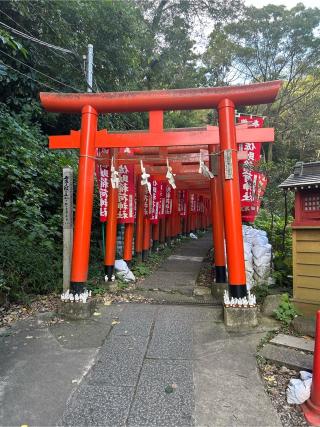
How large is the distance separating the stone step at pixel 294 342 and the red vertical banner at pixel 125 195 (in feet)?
14.9

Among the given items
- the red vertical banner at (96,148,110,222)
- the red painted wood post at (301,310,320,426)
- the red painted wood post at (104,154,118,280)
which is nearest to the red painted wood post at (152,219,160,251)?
the red vertical banner at (96,148,110,222)

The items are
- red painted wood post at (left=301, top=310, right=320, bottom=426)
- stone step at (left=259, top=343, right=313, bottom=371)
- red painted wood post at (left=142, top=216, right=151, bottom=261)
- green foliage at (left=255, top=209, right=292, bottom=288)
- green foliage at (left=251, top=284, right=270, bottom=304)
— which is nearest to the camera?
red painted wood post at (left=301, top=310, right=320, bottom=426)

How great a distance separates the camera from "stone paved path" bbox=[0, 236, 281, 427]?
3170 mm

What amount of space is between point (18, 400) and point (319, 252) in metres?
4.83

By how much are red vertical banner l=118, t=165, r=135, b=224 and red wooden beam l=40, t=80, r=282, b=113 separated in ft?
7.57

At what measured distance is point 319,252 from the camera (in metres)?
5.52

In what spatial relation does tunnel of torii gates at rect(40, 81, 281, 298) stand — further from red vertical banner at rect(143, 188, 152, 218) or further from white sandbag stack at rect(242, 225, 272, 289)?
red vertical banner at rect(143, 188, 152, 218)

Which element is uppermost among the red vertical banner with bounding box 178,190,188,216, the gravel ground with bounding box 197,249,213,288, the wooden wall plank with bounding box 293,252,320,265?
the red vertical banner with bounding box 178,190,188,216

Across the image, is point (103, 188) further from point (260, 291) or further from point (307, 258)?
point (307, 258)

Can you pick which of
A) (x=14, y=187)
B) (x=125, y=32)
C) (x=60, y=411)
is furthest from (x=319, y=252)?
(x=125, y=32)

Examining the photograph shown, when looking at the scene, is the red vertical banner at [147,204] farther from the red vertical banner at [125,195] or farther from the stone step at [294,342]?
the stone step at [294,342]

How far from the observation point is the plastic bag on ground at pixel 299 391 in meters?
3.38

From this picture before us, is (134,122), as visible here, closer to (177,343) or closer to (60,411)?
(177,343)

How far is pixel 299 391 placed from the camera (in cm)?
341
